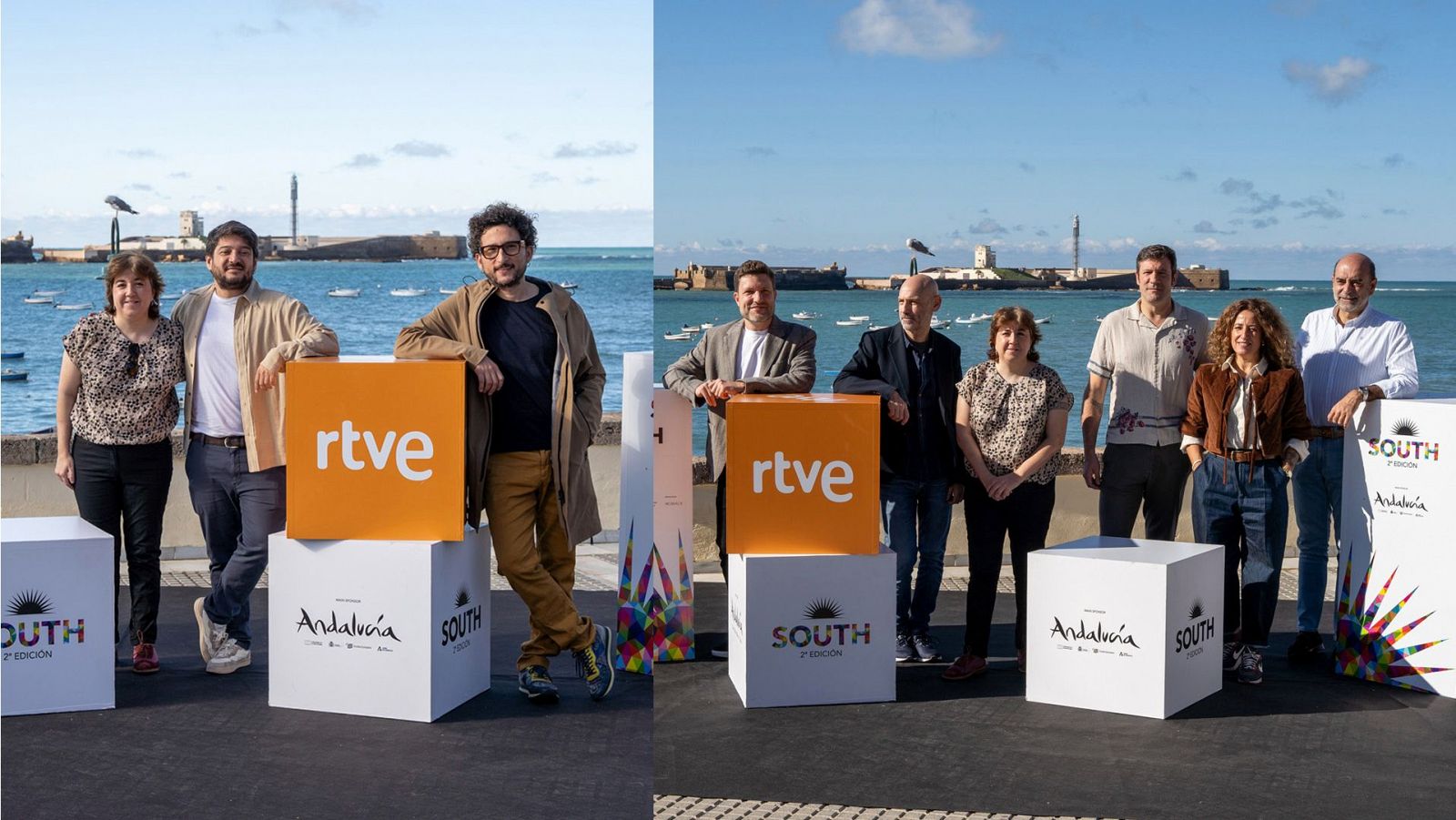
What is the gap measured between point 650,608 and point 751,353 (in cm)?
92

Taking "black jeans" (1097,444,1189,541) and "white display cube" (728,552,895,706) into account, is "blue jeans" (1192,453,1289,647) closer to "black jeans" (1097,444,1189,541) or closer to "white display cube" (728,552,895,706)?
"black jeans" (1097,444,1189,541)

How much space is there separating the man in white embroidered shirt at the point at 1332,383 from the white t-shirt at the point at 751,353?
6.04ft

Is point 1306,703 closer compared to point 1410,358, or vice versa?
point 1306,703

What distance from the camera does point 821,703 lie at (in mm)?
4324

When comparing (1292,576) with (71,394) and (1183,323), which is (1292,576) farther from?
(71,394)

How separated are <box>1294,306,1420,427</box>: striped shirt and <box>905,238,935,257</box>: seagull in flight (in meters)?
38.8

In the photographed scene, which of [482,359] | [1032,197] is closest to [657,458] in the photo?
[482,359]

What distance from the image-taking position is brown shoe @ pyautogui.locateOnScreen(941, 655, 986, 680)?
4.53 m

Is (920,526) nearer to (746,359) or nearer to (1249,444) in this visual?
(746,359)

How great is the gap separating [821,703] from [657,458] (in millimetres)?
971

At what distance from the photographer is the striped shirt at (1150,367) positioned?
4668 mm

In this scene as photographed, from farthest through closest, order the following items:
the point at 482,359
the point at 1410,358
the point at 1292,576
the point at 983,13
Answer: the point at 983,13
the point at 1292,576
the point at 1410,358
the point at 482,359

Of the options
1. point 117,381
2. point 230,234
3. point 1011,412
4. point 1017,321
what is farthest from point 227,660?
point 1017,321

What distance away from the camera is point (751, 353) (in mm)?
4652
